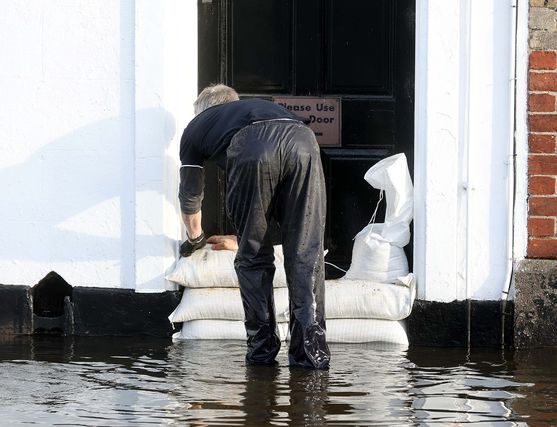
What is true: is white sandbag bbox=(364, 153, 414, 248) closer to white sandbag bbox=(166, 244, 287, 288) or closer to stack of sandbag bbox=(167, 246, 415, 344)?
stack of sandbag bbox=(167, 246, 415, 344)

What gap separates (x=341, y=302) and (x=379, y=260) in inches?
13.9

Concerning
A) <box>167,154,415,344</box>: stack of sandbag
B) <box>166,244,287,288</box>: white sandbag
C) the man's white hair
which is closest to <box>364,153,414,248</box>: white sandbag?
<box>167,154,415,344</box>: stack of sandbag

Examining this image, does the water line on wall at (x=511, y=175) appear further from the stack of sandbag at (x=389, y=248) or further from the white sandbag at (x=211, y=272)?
the white sandbag at (x=211, y=272)

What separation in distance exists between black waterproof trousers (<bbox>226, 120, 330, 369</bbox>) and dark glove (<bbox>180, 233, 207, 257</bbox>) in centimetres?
92

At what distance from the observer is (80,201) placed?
7.42 meters

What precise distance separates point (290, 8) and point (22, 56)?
5.11 ft

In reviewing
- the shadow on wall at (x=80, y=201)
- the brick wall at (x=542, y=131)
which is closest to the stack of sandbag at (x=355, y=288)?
the shadow on wall at (x=80, y=201)

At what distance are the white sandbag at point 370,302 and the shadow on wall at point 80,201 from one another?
1.05m

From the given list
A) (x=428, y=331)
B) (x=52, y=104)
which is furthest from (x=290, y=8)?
(x=428, y=331)

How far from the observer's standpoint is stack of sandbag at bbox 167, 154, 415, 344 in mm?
7137

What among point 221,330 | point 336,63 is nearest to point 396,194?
point 336,63

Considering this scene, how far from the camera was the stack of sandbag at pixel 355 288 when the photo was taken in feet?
23.4

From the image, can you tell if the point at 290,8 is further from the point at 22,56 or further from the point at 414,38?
the point at 22,56

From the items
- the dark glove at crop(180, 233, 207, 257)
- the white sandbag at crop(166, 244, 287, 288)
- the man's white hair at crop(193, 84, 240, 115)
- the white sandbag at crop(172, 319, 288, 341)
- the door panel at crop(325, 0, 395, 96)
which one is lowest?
the white sandbag at crop(172, 319, 288, 341)
